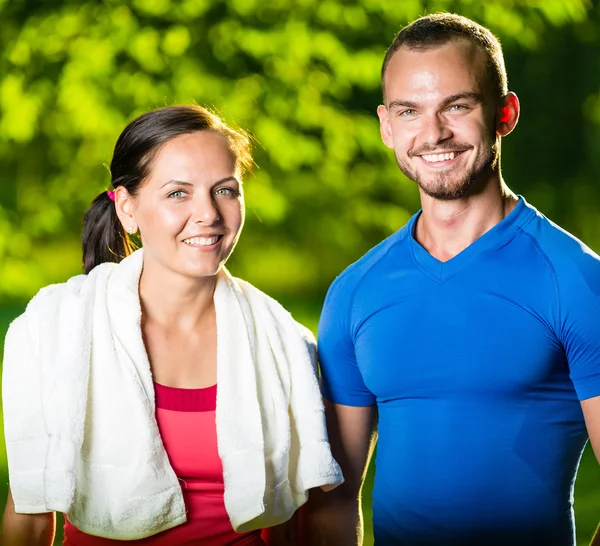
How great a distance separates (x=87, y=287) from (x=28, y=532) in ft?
1.48

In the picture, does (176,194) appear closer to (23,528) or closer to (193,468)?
(193,468)

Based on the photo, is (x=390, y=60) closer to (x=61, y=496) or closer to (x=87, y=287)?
(x=87, y=287)

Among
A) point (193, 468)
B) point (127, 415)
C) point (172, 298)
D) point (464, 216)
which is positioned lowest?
point (193, 468)

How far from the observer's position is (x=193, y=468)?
68.5 inches

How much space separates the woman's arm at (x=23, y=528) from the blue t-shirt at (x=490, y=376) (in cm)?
65

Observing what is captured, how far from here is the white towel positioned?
165 centimetres

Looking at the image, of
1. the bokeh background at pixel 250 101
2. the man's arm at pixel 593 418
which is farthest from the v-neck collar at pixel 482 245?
the bokeh background at pixel 250 101

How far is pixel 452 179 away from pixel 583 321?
13.2 inches

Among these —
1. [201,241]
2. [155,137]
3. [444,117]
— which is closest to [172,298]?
[201,241]

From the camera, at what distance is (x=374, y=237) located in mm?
6246

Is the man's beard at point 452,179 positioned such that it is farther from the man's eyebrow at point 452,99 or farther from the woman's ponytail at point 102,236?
the woman's ponytail at point 102,236

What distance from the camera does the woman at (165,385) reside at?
1.66m

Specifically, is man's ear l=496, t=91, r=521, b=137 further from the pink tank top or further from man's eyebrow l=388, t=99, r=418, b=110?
the pink tank top

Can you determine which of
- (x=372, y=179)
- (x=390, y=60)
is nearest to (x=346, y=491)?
(x=390, y=60)
